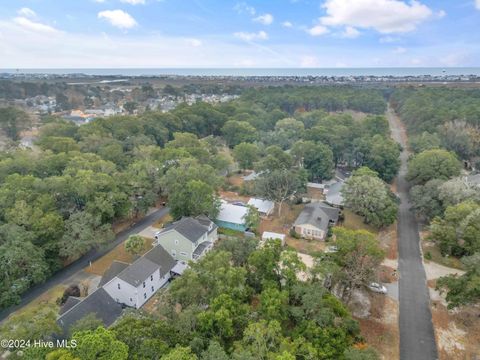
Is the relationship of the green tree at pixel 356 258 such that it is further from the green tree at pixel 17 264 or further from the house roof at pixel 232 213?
the green tree at pixel 17 264

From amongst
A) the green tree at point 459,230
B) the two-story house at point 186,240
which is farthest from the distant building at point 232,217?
the green tree at point 459,230

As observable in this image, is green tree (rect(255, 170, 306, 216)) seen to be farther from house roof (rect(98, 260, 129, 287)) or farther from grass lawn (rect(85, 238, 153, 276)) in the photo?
house roof (rect(98, 260, 129, 287))

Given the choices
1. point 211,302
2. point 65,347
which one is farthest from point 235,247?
point 65,347

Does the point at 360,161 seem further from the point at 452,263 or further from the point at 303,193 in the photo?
the point at 452,263

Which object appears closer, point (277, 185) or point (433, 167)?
point (277, 185)

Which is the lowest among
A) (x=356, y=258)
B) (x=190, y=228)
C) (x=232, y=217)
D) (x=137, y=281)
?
(x=232, y=217)

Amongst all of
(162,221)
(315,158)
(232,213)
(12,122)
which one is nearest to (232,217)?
(232,213)

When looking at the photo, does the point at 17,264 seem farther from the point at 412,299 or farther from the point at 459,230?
the point at 459,230
